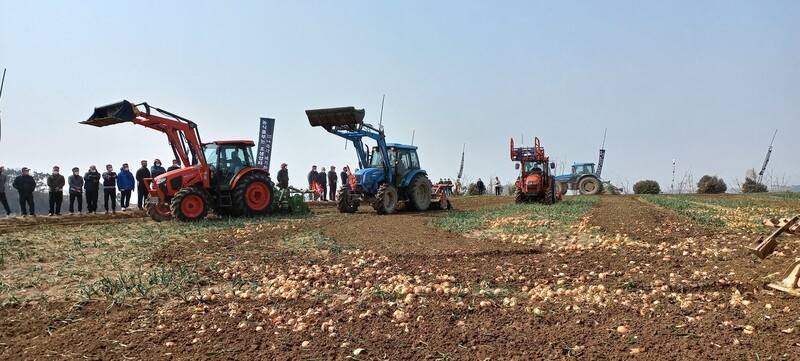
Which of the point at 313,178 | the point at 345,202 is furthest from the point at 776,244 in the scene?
the point at 313,178

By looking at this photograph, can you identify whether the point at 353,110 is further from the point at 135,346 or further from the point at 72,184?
the point at 135,346

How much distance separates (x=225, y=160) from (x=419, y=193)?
6124 millimetres

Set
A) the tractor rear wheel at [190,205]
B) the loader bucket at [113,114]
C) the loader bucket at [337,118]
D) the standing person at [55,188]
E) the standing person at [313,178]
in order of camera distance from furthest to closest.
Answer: the standing person at [313,178]
the standing person at [55,188]
the loader bucket at [337,118]
the tractor rear wheel at [190,205]
the loader bucket at [113,114]

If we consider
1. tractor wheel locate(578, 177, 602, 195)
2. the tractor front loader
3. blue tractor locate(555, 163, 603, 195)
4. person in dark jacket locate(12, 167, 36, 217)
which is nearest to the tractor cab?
person in dark jacket locate(12, 167, 36, 217)

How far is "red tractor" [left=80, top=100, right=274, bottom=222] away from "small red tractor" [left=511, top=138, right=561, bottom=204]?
954 centimetres

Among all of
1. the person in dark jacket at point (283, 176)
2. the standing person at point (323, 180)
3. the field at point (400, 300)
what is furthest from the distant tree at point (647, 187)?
the field at point (400, 300)

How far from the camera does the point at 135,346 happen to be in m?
3.75

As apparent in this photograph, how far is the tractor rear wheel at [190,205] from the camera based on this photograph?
12062 millimetres

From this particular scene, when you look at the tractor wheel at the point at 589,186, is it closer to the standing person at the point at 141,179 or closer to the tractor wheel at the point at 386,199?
the tractor wheel at the point at 386,199

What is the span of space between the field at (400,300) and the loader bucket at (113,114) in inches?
153

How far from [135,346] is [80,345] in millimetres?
414

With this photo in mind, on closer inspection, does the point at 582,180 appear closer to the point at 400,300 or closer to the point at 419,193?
the point at 419,193

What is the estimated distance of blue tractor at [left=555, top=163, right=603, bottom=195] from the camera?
31.0 metres

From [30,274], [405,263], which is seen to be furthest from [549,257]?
[30,274]
